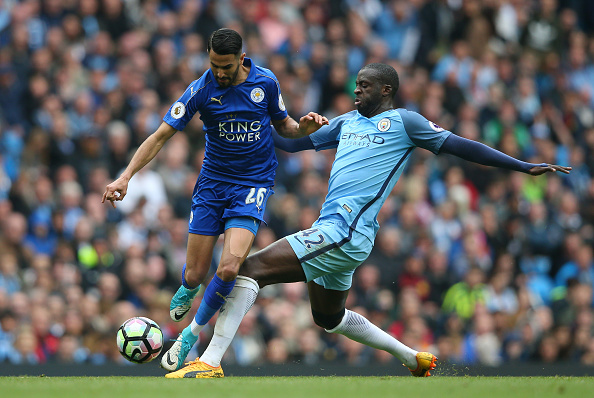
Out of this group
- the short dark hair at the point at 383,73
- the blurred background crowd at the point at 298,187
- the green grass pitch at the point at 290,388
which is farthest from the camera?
the blurred background crowd at the point at 298,187

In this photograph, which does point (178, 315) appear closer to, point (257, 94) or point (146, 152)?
point (146, 152)

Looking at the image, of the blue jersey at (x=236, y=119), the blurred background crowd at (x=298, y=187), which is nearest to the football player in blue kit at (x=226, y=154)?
the blue jersey at (x=236, y=119)

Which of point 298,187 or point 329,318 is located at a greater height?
point 329,318

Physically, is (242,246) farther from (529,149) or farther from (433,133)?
(529,149)

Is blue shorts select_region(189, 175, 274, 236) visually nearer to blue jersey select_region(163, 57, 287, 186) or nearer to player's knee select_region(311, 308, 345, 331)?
blue jersey select_region(163, 57, 287, 186)

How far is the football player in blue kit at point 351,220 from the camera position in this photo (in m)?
6.92

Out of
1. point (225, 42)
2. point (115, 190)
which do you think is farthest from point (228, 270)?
point (225, 42)

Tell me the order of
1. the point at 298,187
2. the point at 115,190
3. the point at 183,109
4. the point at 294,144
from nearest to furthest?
the point at 115,190
the point at 183,109
the point at 294,144
the point at 298,187

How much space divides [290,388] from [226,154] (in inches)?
82.6

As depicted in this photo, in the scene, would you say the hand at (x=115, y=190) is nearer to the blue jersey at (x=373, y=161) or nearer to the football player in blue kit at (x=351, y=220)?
the football player in blue kit at (x=351, y=220)

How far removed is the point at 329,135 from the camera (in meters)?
7.70

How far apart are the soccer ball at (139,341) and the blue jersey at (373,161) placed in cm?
→ 164

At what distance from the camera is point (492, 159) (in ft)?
22.3

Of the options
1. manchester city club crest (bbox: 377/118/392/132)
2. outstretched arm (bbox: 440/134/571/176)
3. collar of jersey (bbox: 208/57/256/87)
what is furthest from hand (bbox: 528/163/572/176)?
collar of jersey (bbox: 208/57/256/87)
